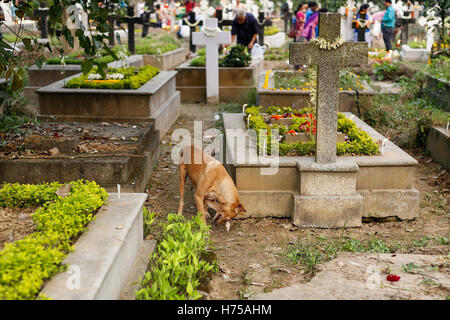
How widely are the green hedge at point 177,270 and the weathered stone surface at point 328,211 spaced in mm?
1675

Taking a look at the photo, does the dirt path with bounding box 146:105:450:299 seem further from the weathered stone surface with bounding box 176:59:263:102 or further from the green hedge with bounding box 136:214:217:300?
the weathered stone surface with bounding box 176:59:263:102

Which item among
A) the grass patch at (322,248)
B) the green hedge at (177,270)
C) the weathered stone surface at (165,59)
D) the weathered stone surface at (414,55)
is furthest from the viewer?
the weathered stone surface at (414,55)

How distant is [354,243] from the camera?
220 inches

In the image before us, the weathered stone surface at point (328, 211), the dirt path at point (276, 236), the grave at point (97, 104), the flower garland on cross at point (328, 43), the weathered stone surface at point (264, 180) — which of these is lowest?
the dirt path at point (276, 236)

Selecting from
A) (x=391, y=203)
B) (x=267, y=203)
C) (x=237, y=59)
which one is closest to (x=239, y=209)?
(x=267, y=203)

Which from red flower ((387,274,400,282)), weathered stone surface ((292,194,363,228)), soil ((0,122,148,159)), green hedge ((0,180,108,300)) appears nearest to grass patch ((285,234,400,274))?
weathered stone surface ((292,194,363,228))

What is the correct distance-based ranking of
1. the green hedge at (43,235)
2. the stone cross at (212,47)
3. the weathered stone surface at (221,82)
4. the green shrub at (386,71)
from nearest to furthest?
the green hedge at (43,235) → the stone cross at (212,47) → the weathered stone surface at (221,82) → the green shrub at (386,71)

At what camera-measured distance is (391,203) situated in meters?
6.39

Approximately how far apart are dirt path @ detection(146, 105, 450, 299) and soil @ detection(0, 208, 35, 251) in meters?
1.49

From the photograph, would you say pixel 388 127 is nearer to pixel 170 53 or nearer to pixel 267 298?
pixel 267 298

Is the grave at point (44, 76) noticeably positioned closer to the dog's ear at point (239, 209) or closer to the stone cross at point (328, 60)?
the stone cross at point (328, 60)

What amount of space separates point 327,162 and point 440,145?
10.4ft

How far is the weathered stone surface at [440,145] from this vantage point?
8.16 metres

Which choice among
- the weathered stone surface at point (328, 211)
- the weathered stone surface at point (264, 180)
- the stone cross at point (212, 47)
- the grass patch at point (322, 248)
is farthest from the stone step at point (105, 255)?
the stone cross at point (212, 47)
